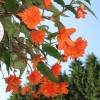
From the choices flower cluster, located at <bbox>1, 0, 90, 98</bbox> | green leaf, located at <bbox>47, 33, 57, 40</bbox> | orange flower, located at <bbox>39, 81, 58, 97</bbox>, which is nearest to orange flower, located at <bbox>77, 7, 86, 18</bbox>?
flower cluster, located at <bbox>1, 0, 90, 98</bbox>

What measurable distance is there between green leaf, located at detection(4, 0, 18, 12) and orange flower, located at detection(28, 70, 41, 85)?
382mm

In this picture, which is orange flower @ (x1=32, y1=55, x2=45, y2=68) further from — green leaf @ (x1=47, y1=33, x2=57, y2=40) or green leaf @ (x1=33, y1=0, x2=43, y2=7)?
green leaf @ (x1=33, y1=0, x2=43, y2=7)

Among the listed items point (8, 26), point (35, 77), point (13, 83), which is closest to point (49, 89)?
point (35, 77)

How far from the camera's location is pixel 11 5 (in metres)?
1.74

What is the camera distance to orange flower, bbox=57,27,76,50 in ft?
6.06

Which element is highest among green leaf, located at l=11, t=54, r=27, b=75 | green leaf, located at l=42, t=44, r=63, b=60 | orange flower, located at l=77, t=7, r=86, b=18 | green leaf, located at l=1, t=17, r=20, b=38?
orange flower, located at l=77, t=7, r=86, b=18

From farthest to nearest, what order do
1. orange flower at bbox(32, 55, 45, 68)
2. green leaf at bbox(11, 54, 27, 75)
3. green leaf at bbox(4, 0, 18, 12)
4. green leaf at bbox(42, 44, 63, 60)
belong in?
green leaf at bbox(11, 54, 27, 75), orange flower at bbox(32, 55, 45, 68), green leaf at bbox(42, 44, 63, 60), green leaf at bbox(4, 0, 18, 12)

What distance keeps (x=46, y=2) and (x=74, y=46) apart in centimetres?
21

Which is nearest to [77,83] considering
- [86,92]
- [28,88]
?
[86,92]

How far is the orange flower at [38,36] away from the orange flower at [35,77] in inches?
Result: 7.8

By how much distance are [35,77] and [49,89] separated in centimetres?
9

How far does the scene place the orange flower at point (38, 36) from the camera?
1.86 metres

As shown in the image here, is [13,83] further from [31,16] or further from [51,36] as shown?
[31,16]

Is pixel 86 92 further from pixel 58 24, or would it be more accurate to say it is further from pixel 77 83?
pixel 58 24
